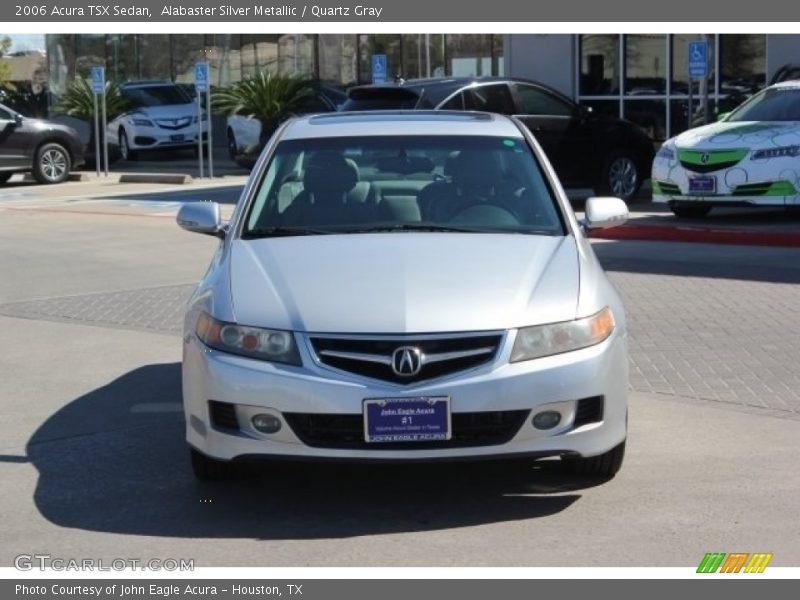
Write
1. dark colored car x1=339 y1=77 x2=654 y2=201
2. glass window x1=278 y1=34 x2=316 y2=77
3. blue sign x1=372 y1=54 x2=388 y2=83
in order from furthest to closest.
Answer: glass window x1=278 y1=34 x2=316 y2=77 → blue sign x1=372 y1=54 x2=388 y2=83 → dark colored car x1=339 y1=77 x2=654 y2=201

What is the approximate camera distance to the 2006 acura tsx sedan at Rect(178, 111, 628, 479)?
5.94m

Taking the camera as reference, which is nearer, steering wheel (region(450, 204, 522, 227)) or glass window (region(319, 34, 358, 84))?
steering wheel (region(450, 204, 522, 227))

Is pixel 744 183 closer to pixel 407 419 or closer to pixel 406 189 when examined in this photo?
pixel 406 189

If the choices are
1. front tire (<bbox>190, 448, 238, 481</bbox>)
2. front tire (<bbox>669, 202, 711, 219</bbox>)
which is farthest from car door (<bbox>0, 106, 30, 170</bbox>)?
front tire (<bbox>190, 448, 238, 481</bbox>)

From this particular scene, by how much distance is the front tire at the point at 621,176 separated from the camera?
64.7ft

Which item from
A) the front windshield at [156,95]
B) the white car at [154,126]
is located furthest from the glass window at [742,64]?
the front windshield at [156,95]

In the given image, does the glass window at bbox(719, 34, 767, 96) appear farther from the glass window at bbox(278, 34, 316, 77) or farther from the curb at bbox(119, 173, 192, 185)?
the glass window at bbox(278, 34, 316, 77)

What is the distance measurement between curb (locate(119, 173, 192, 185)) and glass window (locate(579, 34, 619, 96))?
7115 millimetres

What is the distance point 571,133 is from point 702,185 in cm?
321

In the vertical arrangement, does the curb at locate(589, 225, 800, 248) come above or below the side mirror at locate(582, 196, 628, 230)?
below

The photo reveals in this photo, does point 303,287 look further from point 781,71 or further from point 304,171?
point 781,71

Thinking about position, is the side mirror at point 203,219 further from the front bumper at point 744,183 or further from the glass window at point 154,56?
the glass window at point 154,56

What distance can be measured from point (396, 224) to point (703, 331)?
12.7 feet

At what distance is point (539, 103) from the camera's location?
19.6m
